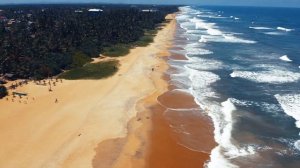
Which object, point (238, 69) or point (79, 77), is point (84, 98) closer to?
point (79, 77)

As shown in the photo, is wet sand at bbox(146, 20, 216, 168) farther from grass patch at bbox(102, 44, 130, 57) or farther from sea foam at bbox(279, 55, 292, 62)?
sea foam at bbox(279, 55, 292, 62)

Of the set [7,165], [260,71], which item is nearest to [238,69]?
[260,71]

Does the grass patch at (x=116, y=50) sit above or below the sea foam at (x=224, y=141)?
below

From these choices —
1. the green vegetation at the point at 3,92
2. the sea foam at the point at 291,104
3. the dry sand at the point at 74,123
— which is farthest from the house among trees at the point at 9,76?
the sea foam at the point at 291,104

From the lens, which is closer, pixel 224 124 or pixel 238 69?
pixel 224 124

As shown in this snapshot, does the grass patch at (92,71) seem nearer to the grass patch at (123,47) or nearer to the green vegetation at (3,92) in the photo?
the green vegetation at (3,92)
